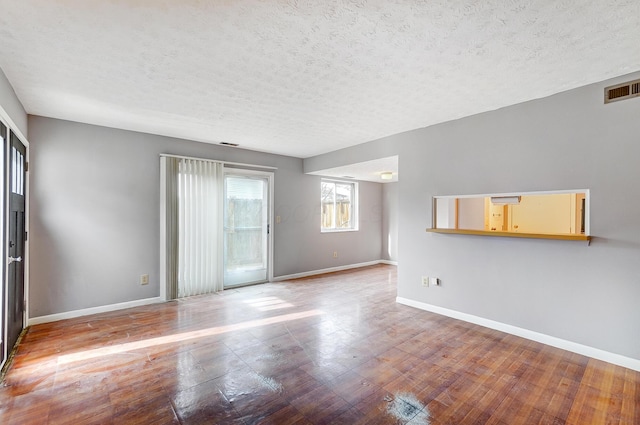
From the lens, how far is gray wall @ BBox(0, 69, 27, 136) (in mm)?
2348

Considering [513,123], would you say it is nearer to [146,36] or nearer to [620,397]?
[620,397]

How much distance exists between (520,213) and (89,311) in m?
5.68

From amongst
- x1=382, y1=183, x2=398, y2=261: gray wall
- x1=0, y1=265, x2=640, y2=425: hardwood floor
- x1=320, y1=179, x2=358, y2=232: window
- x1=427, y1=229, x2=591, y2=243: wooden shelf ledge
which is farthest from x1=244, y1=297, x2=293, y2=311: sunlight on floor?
x1=382, y1=183, x2=398, y2=261: gray wall

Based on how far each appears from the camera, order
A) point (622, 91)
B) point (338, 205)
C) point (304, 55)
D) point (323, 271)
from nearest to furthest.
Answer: point (304, 55)
point (622, 91)
point (323, 271)
point (338, 205)

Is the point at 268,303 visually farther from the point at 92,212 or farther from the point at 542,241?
the point at 542,241

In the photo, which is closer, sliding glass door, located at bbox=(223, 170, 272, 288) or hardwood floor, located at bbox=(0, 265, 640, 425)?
hardwood floor, located at bbox=(0, 265, 640, 425)

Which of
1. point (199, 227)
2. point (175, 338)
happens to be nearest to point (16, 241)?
point (175, 338)

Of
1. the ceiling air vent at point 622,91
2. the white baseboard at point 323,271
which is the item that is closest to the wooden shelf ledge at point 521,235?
the ceiling air vent at point 622,91

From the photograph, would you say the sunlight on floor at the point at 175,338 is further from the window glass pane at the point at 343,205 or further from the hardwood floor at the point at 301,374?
the window glass pane at the point at 343,205

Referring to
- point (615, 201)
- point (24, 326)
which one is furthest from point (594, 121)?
point (24, 326)

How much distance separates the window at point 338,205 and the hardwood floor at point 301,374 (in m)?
3.25

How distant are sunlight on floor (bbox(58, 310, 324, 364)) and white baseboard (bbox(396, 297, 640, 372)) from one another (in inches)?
60.9

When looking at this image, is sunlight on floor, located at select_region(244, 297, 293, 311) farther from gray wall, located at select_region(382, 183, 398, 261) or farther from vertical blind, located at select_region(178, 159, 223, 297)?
gray wall, located at select_region(382, 183, 398, 261)

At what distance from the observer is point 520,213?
3752mm
